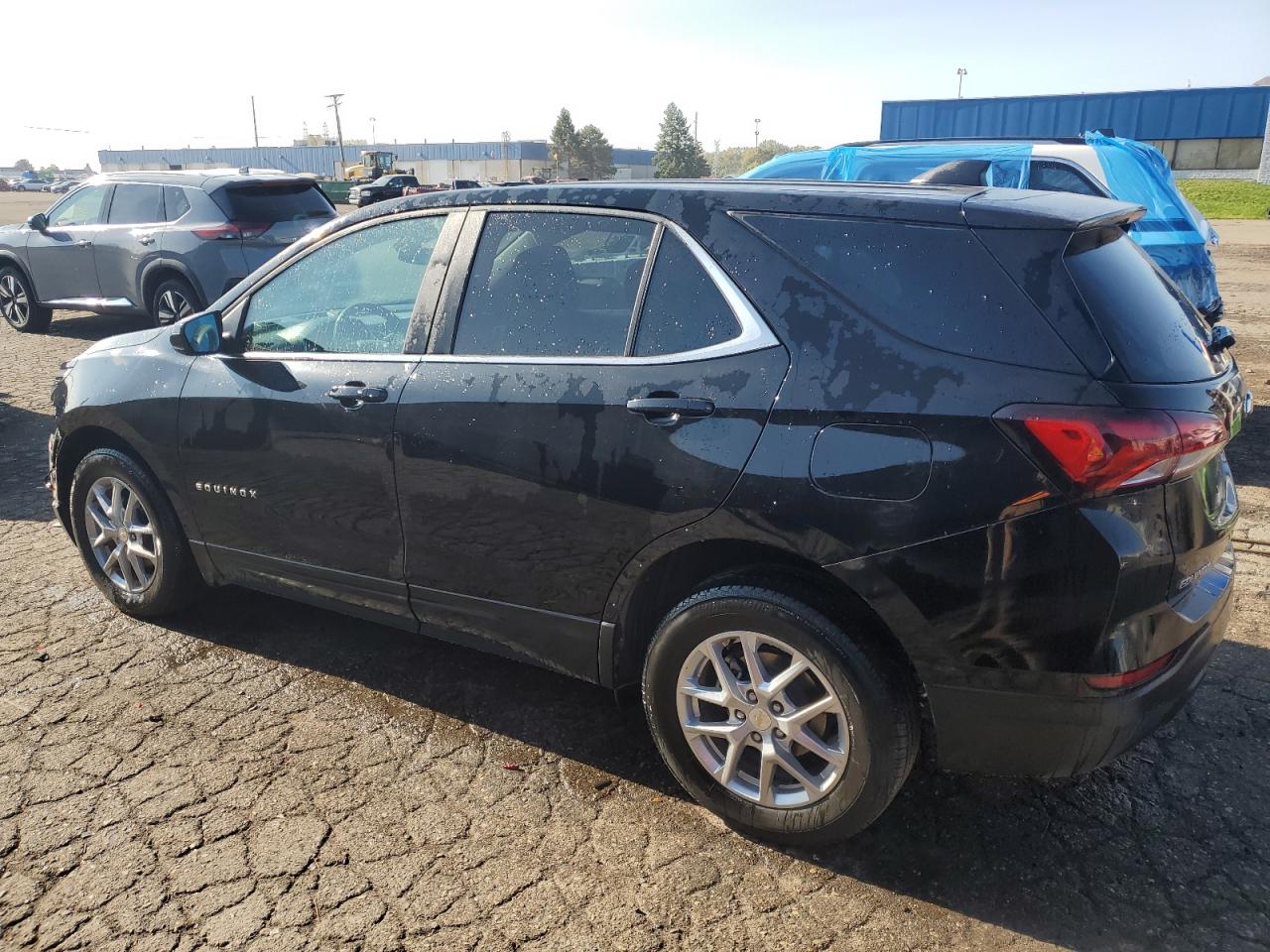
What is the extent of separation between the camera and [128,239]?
10.9 meters

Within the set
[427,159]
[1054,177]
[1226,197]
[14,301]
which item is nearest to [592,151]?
[427,159]

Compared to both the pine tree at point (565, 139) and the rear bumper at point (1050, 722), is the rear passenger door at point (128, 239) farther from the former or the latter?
the pine tree at point (565, 139)

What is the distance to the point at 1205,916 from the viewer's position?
8.14 ft

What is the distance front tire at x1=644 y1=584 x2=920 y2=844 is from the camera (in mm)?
2537

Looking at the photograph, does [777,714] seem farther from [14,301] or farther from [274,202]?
[14,301]

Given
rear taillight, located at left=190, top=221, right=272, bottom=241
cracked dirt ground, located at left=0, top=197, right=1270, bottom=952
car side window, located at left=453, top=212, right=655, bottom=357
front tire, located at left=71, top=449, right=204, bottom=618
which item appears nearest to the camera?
cracked dirt ground, located at left=0, top=197, right=1270, bottom=952

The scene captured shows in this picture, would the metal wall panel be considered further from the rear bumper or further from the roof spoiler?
the rear bumper

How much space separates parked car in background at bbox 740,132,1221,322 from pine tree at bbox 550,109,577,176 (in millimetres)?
108567

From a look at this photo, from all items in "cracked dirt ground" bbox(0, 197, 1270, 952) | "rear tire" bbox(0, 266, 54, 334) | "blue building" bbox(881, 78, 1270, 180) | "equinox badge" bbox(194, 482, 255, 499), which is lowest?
"cracked dirt ground" bbox(0, 197, 1270, 952)

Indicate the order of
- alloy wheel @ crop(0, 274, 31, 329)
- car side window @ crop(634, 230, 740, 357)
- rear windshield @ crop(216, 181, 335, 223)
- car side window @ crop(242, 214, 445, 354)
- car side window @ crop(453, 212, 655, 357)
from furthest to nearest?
alloy wheel @ crop(0, 274, 31, 329) < rear windshield @ crop(216, 181, 335, 223) < car side window @ crop(242, 214, 445, 354) < car side window @ crop(453, 212, 655, 357) < car side window @ crop(634, 230, 740, 357)

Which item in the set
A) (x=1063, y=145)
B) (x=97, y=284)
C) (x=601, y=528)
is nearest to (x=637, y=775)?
(x=601, y=528)

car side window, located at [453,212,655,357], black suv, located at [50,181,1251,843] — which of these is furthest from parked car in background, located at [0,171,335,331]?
car side window, located at [453,212,655,357]

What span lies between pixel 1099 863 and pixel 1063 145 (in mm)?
7486

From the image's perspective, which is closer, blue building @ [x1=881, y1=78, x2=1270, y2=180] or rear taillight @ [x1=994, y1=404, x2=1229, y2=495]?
rear taillight @ [x1=994, y1=404, x2=1229, y2=495]
